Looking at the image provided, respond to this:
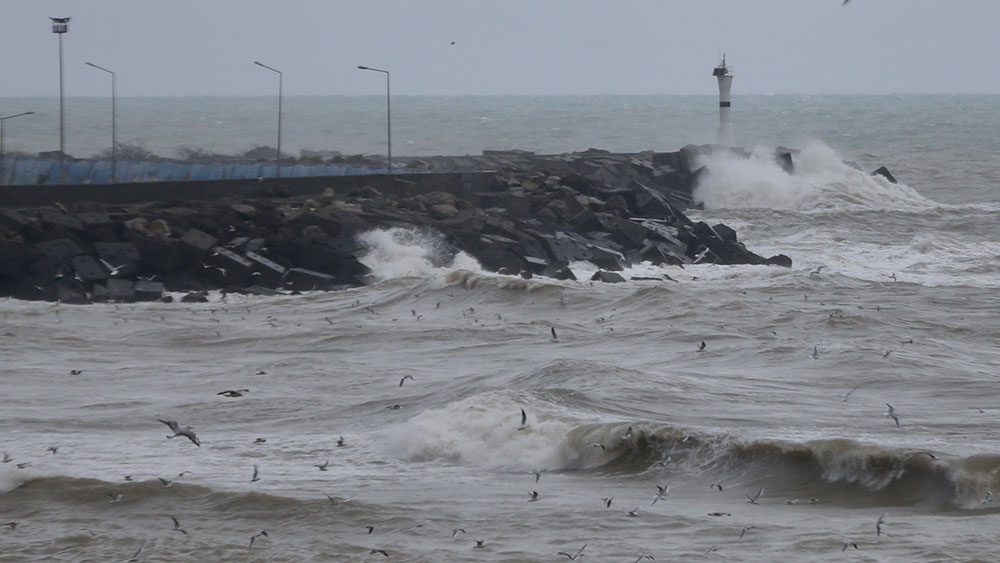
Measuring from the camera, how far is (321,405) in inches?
470

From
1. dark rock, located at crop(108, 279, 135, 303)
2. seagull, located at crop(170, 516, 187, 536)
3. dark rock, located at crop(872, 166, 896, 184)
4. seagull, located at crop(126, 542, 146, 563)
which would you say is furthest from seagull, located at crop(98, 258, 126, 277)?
dark rock, located at crop(872, 166, 896, 184)

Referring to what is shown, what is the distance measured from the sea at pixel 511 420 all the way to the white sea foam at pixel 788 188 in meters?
14.5

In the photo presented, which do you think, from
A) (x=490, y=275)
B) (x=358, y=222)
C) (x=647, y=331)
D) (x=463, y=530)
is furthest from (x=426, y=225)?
(x=463, y=530)

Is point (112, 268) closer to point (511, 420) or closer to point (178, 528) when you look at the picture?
point (511, 420)

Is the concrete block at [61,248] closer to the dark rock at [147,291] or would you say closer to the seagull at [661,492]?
the dark rock at [147,291]

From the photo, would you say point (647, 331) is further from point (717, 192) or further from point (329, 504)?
point (717, 192)

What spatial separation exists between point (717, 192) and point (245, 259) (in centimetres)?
1943

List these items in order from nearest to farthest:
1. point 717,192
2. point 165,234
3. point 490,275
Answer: point 490,275 < point 165,234 < point 717,192

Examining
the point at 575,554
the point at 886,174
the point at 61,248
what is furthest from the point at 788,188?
the point at 575,554

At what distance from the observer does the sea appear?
8.15 metres

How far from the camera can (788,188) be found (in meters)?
38.0

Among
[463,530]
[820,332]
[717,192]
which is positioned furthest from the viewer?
[717,192]

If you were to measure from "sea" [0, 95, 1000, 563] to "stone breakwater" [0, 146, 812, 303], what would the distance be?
2.36 feet

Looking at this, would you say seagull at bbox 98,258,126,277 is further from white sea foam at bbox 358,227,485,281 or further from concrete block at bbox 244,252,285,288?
white sea foam at bbox 358,227,485,281
